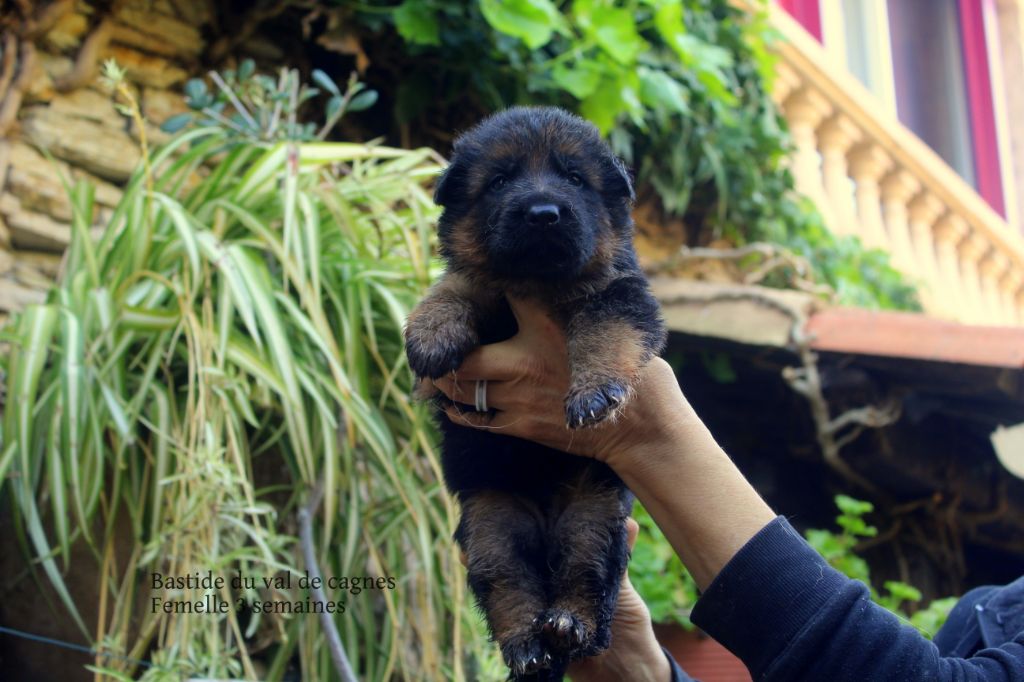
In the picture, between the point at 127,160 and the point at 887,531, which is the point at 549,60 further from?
the point at 887,531

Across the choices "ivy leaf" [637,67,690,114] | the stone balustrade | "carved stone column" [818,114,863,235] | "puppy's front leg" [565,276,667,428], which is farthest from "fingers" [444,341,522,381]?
"carved stone column" [818,114,863,235]

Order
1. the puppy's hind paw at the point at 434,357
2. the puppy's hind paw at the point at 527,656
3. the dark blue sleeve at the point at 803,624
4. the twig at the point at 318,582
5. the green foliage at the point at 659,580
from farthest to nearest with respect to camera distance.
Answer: the green foliage at the point at 659,580 < the twig at the point at 318,582 < the puppy's hind paw at the point at 434,357 < the puppy's hind paw at the point at 527,656 < the dark blue sleeve at the point at 803,624

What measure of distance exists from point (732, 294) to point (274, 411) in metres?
2.51

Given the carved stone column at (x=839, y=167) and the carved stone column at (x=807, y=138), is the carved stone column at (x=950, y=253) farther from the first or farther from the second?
the carved stone column at (x=807, y=138)

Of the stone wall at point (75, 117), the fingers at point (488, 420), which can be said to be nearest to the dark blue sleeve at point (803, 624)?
the fingers at point (488, 420)

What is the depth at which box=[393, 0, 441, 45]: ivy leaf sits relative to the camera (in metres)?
4.70

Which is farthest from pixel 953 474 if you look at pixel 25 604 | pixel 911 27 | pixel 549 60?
pixel 911 27

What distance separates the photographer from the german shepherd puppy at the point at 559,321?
7.21ft

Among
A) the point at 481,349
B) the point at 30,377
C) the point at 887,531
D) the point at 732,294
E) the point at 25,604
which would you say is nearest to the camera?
the point at 481,349

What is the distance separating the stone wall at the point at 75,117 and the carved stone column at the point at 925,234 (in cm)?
534

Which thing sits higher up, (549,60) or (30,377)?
(549,60)

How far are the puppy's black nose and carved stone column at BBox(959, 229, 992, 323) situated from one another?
633cm

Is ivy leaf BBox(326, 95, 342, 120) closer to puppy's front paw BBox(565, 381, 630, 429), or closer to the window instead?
puppy's front paw BBox(565, 381, 630, 429)

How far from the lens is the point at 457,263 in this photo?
104 inches
